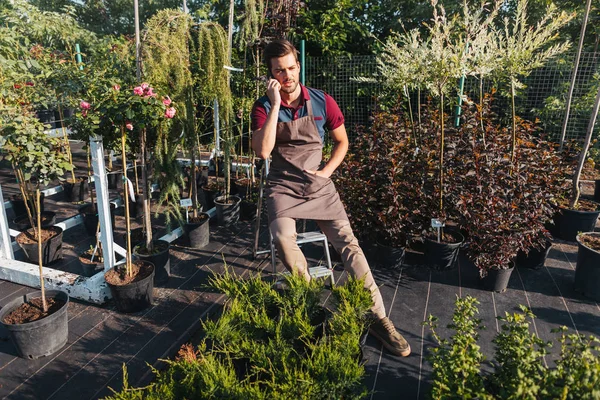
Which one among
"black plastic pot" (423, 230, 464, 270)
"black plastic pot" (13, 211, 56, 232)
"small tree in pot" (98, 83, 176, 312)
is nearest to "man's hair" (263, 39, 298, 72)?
"small tree in pot" (98, 83, 176, 312)

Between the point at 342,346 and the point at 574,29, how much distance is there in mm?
9503

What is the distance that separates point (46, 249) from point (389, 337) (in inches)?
132

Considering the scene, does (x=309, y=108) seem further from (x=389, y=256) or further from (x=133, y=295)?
(x=133, y=295)

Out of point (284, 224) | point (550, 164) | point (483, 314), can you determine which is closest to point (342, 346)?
point (284, 224)

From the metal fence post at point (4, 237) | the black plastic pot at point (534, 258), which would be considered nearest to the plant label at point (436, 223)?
the black plastic pot at point (534, 258)

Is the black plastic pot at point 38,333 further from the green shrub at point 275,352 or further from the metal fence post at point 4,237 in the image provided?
the metal fence post at point 4,237

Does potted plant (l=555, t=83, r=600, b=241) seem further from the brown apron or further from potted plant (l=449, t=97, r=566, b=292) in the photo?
the brown apron

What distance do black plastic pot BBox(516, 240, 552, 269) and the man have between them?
5.89 ft

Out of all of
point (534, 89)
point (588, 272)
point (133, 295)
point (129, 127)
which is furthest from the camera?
point (534, 89)

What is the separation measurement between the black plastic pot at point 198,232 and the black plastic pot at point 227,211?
1.48ft

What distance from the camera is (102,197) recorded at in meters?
3.07

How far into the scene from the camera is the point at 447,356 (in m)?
1.75

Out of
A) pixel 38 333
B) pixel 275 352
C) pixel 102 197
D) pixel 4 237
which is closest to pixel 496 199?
pixel 275 352

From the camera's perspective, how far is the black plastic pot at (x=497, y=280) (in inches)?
128
